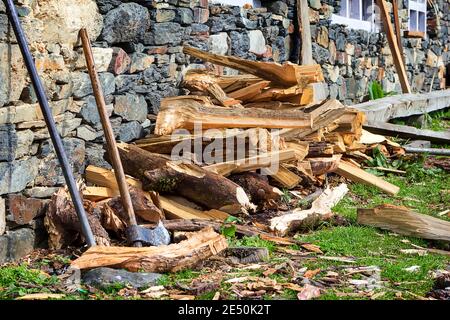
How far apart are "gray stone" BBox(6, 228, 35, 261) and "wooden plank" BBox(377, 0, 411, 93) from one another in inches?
314

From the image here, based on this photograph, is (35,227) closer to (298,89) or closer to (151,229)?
(151,229)

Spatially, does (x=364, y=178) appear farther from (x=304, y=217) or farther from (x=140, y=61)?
(x=140, y=61)

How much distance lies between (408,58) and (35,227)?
9387 mm

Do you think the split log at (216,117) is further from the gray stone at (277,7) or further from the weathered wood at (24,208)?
the gray stone at (277,7)

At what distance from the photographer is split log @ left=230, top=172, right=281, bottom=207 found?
672 cm

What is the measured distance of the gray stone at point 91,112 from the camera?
6340 millimetres

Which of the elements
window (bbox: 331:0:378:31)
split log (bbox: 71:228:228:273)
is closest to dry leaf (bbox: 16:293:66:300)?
split log (bbox: 71:228:228:273)

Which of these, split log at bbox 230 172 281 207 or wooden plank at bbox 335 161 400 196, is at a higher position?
split log at bbox 230 172 281 207

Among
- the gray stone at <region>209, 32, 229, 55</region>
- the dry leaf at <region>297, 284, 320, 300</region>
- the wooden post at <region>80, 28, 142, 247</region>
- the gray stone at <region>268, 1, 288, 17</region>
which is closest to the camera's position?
the dry leaf at <region>297, 284, 320, 300</region>

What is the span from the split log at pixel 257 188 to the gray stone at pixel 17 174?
170cm

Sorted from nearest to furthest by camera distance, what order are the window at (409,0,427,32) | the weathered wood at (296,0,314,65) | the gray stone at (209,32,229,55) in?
the gray stone at (209,32,229,55)
the weathered wood at (296,0,314,65)
the window at (409,0,427,32)

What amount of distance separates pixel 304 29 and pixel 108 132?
4.47m

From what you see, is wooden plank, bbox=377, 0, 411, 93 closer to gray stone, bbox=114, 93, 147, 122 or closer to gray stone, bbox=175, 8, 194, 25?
gray stone, bbox=175, 8, 194, 25
